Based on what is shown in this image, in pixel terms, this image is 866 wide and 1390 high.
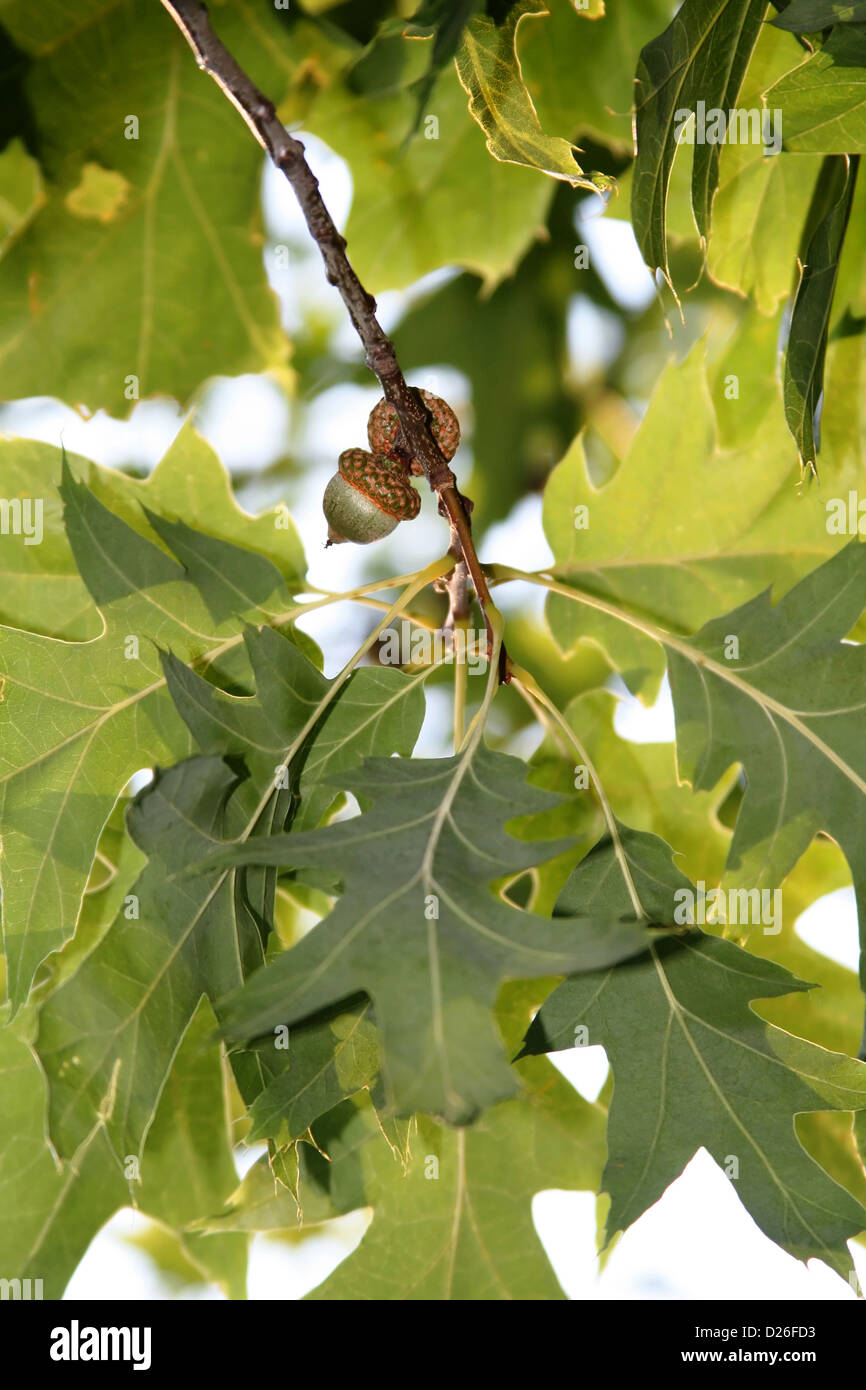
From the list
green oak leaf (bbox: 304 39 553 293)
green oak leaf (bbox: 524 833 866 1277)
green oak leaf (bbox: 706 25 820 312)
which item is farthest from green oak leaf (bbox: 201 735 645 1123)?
green oak leaf (bbox: 304 39 553 293)

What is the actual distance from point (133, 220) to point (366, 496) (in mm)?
623

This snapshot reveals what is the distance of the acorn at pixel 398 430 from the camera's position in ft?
3.59

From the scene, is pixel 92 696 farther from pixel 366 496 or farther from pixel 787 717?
pixel 787 717

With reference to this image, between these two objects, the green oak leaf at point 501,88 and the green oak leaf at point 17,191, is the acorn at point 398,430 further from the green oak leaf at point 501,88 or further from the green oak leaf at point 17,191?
the green oak leaf at point 17,191

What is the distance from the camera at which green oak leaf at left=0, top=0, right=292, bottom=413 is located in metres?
1.32

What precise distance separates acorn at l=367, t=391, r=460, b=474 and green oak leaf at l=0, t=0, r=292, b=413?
470 mm

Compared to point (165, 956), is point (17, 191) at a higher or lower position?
higher

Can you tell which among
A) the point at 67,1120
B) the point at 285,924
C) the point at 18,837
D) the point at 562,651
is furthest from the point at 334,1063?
the point at 562,651

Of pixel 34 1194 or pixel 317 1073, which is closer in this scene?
pixel 317 1073

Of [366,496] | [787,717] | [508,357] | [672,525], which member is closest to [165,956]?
[366,496]

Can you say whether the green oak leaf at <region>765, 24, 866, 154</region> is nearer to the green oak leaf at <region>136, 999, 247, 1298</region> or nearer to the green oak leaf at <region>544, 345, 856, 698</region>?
the green oak leaf at <region>544, 345, 856, 698</region>

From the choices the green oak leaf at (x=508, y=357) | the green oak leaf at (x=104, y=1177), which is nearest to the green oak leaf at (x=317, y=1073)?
the green oak leaf at (x=104, y=1177)

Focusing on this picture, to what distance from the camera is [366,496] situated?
1.09 meters

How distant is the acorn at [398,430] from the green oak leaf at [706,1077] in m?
0.54
